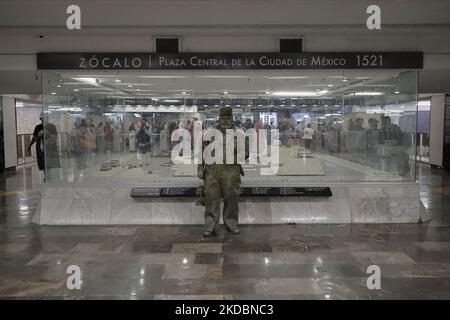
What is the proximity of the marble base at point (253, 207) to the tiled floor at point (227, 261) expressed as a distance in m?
0.26

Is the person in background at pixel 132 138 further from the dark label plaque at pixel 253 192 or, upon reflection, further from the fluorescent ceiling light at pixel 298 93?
the fluorescent ceiling light at pixel 298 93

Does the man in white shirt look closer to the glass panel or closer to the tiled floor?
A: the glass panel

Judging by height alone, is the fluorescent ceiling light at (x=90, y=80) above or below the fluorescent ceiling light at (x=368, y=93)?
above

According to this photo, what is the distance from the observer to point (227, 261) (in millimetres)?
5711

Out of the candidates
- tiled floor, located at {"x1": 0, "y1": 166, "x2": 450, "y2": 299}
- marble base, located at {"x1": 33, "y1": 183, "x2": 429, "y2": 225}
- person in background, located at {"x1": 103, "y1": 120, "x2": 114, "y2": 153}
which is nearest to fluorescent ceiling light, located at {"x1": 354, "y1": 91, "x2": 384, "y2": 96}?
marble base, located at {"x1": 33, "y1": 183, "x2": 429, "y2": 225}

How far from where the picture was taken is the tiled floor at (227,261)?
184 inches

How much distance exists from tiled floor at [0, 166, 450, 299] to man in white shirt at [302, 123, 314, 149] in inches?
66.4

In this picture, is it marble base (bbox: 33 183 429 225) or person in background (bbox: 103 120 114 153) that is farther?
person in background (bbox: 103 120 114 153)

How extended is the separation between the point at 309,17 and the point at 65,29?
4.06m

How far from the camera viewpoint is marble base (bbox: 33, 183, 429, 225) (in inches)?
310

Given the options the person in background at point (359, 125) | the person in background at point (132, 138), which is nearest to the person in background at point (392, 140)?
the person in background at point (359, 125)

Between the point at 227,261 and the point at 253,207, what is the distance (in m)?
2.28

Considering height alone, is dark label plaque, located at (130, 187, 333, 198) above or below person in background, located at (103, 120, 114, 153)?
below
